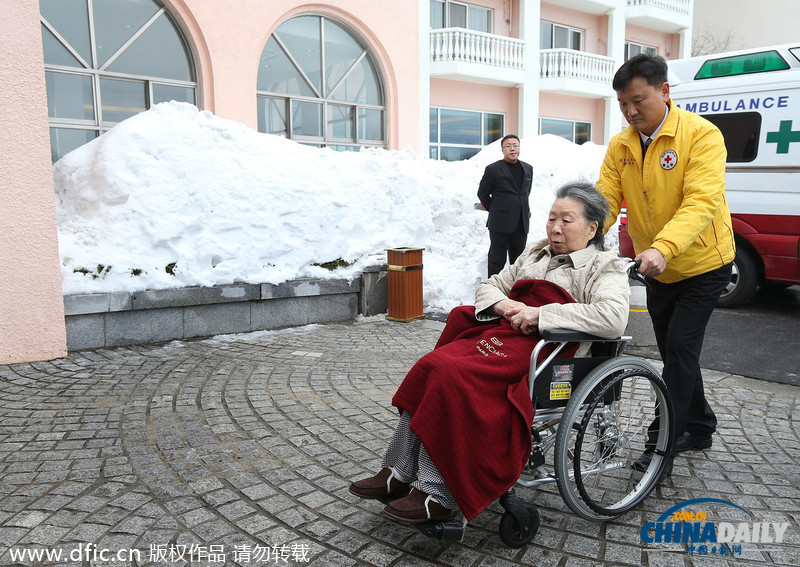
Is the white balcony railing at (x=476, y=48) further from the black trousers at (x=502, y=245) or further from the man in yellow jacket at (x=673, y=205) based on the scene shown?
the man in yellow jacket at (x=673, y=205)

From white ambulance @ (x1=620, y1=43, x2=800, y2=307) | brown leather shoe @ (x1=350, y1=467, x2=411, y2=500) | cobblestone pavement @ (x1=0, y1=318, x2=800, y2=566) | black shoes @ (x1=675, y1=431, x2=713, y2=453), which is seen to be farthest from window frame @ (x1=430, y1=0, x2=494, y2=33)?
brown leather shoe @ (x1=350, y1=467, x2=411, y2=500)

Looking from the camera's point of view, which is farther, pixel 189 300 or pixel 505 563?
pixel 189 300

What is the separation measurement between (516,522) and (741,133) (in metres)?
6.21

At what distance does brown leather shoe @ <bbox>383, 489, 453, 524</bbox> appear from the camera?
2.36m

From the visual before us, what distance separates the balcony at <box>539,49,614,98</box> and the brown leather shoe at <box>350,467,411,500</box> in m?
17.7

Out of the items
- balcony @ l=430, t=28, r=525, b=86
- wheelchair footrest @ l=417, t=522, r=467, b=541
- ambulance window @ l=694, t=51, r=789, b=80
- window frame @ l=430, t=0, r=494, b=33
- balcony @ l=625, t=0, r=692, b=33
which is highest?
balcony @ l=625, t=0, r=692, b=33

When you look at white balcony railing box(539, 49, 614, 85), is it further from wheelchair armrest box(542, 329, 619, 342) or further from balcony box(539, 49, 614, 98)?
wheelchair armrest box(542, 329, 619, 342)

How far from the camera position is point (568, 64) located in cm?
1864

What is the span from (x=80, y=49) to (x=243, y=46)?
2.77 meters

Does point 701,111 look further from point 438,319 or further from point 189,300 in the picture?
point 189,300

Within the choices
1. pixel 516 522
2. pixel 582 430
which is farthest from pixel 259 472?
pixel 582 430

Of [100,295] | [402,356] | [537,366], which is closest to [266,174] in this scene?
[100,295]

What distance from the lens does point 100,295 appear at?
17.6 feet

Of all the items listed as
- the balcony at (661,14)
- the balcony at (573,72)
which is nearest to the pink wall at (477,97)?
the balcony at (573,72)
